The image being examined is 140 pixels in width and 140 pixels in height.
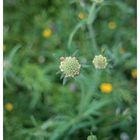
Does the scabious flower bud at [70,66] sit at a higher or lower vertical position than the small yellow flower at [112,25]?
lower

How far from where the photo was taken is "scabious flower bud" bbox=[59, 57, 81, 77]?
123 cm

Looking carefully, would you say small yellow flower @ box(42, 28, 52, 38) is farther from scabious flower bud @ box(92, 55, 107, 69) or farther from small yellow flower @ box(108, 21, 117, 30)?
scabious flower bud @ box(92, 55, 107, 69)

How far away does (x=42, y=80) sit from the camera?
6.45ft

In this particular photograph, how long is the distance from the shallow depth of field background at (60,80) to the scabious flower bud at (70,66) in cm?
33

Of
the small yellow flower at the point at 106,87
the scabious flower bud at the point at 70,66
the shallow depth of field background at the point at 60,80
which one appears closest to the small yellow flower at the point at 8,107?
the shallow depth of field background at the point at 60,80

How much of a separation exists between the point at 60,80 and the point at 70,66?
833 millimetres

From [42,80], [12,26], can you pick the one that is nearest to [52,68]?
[42,80]

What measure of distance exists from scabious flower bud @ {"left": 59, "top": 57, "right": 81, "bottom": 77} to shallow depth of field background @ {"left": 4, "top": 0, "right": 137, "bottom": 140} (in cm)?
33

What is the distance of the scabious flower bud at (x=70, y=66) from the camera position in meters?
1.23

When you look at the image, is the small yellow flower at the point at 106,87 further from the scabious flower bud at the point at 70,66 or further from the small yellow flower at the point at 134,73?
the scabious flower bud at the point at 70,66

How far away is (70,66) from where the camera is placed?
1.23 metres

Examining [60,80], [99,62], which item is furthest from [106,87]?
[99,62]

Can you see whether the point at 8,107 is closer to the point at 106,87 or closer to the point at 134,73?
the point at 106,87

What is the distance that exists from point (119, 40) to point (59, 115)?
614 mm
